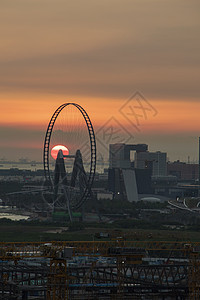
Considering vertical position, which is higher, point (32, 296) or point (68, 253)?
point (68, 253)

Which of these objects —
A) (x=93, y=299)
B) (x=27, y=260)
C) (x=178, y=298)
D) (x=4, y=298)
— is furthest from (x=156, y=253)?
(x=4, y=298)

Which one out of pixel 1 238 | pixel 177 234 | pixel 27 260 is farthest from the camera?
pixel 177 234

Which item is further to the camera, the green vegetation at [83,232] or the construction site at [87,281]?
the green vegetation at [83,232]

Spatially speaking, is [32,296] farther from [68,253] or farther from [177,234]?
[177,234]

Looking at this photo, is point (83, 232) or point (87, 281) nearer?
point (87, 281)

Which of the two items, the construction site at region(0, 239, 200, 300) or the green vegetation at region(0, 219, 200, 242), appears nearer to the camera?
the construction site at region(0, 239, 200, 300)

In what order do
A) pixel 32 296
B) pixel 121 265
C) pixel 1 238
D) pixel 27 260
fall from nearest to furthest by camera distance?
pixel 121 265
pixel 32 296
pixel 27 260
pixel 1 238

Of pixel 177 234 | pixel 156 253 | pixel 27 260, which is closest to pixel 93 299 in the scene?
pixel 27 260

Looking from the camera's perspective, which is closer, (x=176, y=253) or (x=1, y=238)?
(x=176, y=253)

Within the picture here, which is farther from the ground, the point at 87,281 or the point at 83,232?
the point at 83,232
